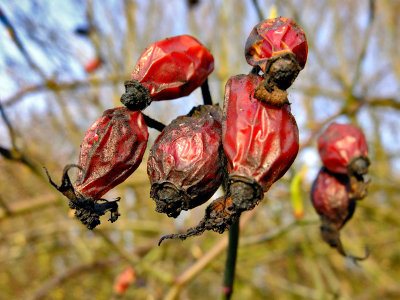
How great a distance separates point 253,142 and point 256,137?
12 mm

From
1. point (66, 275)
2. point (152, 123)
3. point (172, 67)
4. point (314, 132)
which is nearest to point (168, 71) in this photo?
point (172, 67)

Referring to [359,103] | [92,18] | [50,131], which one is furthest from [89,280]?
[359,103]

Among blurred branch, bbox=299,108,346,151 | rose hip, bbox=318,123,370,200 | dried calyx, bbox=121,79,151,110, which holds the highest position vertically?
dried calyx, bbox=121,79,151,110

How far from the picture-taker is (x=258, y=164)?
68 centimetres

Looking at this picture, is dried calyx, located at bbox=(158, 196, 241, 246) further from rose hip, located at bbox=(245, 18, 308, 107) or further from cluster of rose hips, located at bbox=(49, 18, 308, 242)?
rose hip, located at bbox=(245, 18, 308, 107)

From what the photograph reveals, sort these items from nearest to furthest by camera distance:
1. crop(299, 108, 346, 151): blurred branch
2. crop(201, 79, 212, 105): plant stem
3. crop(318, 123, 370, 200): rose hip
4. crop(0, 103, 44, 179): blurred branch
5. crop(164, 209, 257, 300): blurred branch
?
crop(201, 79, 212, 105): plant stem < crop(318, 123, 370, 200): rose hip < crop(0, 103, 44, 179): blurred branch < crop(164, 209, 257, 300): blurred branch < crop(299, 108, 346, 151): blurred branch

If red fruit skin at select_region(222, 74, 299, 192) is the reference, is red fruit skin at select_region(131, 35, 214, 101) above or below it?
above

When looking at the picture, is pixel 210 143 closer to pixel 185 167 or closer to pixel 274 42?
pixel 185 167

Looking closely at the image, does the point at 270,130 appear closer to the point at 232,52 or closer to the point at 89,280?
the point at 232,52

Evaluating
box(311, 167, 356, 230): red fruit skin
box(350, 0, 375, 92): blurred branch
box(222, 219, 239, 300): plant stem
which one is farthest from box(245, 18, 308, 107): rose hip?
box(350, 0, 375, 92): blurred branch

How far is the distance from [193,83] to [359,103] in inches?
66.2

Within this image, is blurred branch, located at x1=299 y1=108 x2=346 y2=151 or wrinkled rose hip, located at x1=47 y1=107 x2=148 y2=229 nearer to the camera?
A: wrinkled rose hip, located at x1=47 y1=107 x2=148 y2=229

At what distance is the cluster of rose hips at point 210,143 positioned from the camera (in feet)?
2.27

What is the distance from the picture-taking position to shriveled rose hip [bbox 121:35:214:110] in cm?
79
